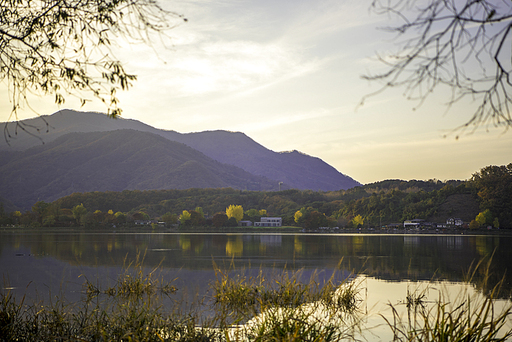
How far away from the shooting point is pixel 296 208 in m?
153

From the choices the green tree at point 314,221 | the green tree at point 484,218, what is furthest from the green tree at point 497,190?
the green tree at point 314,221

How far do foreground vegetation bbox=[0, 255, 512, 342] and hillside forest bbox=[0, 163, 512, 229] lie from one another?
333 ft

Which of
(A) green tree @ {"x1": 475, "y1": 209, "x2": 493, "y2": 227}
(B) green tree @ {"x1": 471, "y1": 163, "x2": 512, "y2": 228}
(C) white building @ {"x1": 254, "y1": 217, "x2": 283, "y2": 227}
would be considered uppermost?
(B) green tree @ {"x1": 471, "y1": 163, "x2": 512, "y2": 228}

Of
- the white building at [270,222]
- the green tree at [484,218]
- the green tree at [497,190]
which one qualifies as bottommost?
the white building at [270,222]

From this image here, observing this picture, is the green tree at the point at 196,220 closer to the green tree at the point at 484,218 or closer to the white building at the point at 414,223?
the white building at the point at 414,223

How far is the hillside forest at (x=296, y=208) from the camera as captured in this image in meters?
112

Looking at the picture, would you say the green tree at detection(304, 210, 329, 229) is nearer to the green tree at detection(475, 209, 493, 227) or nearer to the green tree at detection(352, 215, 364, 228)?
the green tree at detection(352, 215, 364, 228)

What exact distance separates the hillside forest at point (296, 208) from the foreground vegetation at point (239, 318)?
333 feet

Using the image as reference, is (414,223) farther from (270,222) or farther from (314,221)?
(270,222)

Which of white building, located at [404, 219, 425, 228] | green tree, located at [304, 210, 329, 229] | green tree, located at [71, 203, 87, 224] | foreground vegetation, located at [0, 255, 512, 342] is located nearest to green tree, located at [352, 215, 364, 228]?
green tree, located at [304, 210, 329, 229]

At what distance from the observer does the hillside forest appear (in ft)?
368

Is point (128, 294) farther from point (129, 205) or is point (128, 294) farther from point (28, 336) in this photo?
point (129, 205)

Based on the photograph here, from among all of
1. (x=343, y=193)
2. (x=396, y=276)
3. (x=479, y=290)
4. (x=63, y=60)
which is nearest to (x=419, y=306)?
(x=479, y=290)

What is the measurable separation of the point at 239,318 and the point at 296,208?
483ft
